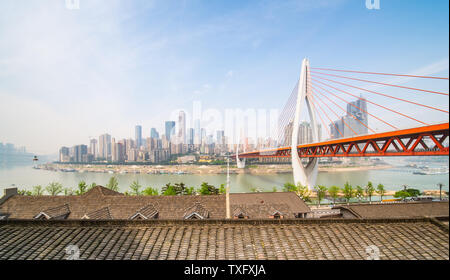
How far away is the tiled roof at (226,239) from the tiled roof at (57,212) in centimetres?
503

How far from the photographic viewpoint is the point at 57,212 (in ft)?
18.8

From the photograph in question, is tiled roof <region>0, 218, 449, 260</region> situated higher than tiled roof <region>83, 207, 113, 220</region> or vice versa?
tiled roof <region>0, 218, 449, 260</region>

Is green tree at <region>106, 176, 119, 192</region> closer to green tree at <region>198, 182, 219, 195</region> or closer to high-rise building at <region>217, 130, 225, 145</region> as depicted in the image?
green tree at <region>198, 182, 219, 195</region>

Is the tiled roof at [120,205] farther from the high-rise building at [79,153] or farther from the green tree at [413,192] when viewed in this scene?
the green tree at [413,192]

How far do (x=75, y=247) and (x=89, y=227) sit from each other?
22 cm

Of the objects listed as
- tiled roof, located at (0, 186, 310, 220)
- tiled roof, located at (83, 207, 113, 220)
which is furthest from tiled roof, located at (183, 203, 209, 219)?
tiled roof, located at (83, 207, 113, 220)

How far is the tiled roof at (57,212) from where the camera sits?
17.5ft

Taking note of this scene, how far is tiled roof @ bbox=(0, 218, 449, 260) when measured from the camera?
1.24 meters

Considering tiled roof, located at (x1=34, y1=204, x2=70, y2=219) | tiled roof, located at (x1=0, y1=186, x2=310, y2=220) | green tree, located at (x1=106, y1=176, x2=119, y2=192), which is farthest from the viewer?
green tree, located at (x1=106, y1=176, x2=119, y2=192)

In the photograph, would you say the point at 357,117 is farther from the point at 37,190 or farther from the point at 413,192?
the point at 37,190

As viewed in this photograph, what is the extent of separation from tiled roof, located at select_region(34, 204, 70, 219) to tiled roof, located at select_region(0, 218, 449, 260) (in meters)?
5.03

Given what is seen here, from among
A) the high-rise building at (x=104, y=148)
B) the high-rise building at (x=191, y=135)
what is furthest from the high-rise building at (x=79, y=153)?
the high-rise building at (x=191, y=135)
